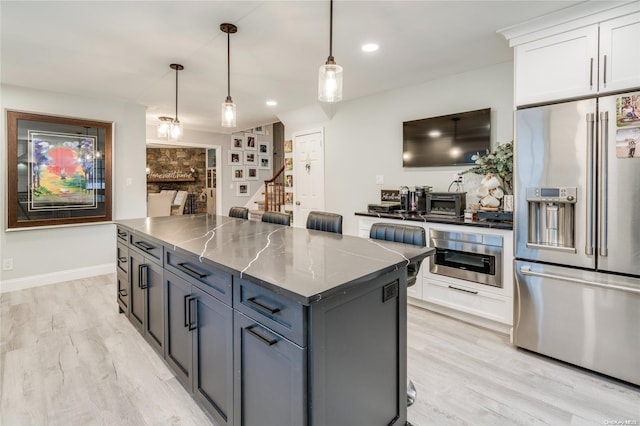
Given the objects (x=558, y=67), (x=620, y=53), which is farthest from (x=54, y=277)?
(x=620, y=53)

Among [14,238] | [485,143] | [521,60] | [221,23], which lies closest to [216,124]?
[14,238]

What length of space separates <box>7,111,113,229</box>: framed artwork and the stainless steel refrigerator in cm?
503

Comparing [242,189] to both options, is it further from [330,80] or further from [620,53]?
[620,53]

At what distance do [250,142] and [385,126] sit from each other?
173 inches

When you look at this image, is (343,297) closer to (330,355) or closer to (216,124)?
(330,355)

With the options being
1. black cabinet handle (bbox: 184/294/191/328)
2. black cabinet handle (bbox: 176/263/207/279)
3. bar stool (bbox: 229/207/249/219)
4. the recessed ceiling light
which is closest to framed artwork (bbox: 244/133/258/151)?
bar stool (bbox: 229/207/249/219)

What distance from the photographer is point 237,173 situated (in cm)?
761

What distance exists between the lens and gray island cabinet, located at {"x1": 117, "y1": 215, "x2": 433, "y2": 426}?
117cm

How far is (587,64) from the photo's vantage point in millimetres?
2215

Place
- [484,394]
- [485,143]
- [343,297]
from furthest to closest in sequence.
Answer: [485,143] < [484,394] < [343,297]

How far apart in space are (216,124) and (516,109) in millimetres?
5255

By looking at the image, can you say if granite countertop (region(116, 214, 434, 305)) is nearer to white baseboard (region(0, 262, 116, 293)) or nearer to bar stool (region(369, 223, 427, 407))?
→ bar stool (region(369, 223, 427, 407))

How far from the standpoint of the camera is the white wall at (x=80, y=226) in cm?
398

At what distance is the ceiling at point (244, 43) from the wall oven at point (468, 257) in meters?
1.70
